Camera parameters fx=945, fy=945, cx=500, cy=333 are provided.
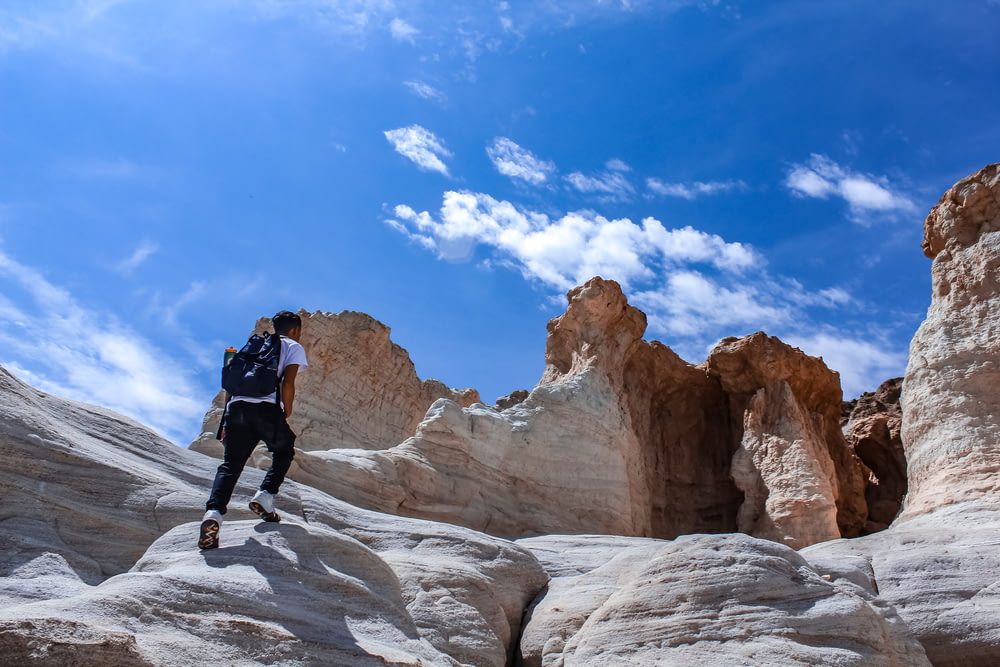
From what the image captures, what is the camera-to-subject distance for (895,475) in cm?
2166

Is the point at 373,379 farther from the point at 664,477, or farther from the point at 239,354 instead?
the point at 239,354

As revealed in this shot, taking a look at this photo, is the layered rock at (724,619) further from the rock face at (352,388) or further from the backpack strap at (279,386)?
the rock face at (352,388)

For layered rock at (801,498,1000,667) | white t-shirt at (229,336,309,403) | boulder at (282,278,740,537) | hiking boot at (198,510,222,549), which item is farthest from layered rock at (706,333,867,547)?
hiking boot at (198,510,222,549)

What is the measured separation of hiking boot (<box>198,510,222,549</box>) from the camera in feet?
21.7

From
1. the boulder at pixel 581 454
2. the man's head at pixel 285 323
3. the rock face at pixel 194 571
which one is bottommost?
the rock face at pixel 194 571

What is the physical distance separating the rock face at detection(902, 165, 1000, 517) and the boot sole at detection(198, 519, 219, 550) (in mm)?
10358

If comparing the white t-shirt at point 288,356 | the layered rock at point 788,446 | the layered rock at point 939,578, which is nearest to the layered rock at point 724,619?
the layered rock at point 939,578

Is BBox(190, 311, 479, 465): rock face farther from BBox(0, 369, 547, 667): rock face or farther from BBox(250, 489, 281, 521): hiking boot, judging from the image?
BBox(250, 489, 281, 521): hiking boot

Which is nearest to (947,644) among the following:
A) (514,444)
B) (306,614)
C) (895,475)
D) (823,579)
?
(823,579)

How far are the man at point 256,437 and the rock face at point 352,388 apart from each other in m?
13.9

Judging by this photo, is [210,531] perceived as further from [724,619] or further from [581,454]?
[581,454]

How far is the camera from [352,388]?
76.6ft

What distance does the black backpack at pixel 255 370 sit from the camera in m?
6.86

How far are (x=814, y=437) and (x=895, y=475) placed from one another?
4461 mm
